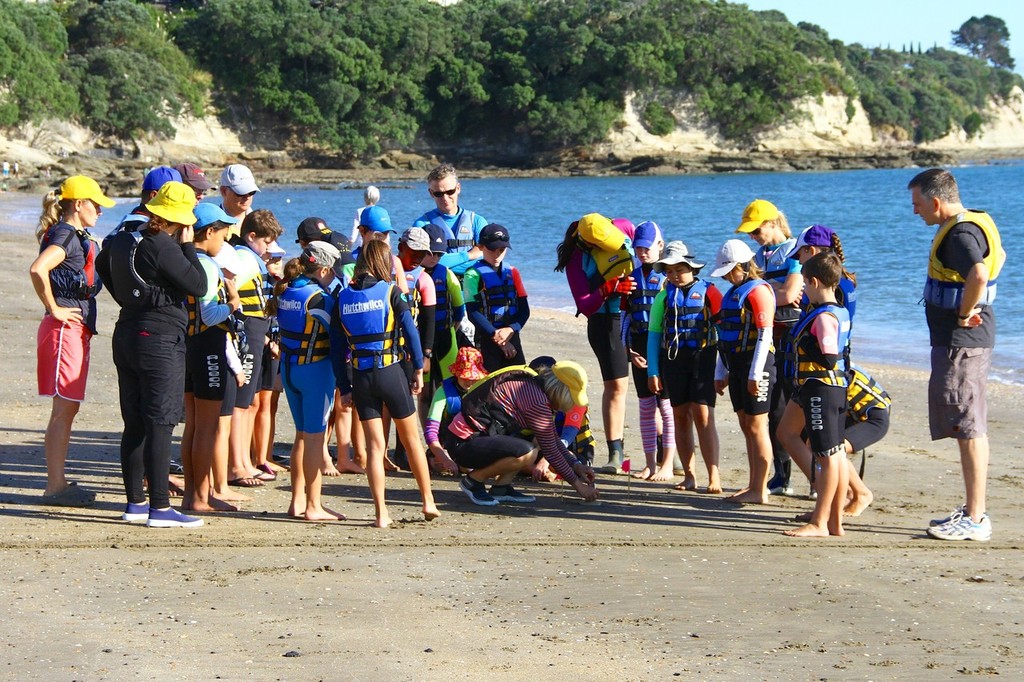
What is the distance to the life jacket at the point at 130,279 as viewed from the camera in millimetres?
6516

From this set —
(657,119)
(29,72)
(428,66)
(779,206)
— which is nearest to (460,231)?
(779,206)

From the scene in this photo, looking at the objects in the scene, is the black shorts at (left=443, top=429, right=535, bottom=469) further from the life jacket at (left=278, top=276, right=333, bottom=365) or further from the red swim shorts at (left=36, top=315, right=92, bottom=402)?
the red swim shorts at (left=36, top=315, right=92, bottom=402)

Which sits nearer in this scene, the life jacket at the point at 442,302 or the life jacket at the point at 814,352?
the life jacket at the point at 814,352

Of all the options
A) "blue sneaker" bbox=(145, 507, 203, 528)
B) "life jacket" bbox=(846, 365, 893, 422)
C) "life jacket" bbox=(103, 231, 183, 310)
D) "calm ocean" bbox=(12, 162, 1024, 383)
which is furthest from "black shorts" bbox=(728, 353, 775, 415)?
→ "calm ocean" bbox=(12, 162, 1024, 383)

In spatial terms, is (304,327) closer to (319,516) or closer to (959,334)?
(319,516)

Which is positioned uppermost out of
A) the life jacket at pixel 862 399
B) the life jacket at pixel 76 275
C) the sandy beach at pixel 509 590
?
the life jacket at pixel 76 275

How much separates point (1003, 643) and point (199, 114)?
8792cm

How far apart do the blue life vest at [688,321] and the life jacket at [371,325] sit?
6.51ft

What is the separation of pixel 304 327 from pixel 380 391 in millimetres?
603

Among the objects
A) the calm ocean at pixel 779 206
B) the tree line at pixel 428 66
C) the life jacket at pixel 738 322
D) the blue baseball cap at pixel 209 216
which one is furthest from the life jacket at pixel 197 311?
the tree line at pixel 428 66

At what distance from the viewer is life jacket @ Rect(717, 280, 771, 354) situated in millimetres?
7625

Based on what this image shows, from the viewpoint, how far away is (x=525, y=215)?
52.3 metres

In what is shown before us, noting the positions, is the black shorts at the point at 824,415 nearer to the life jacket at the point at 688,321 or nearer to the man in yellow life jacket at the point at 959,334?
the man in yellow life jacket at the point at 959,334

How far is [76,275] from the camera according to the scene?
7250 mm
